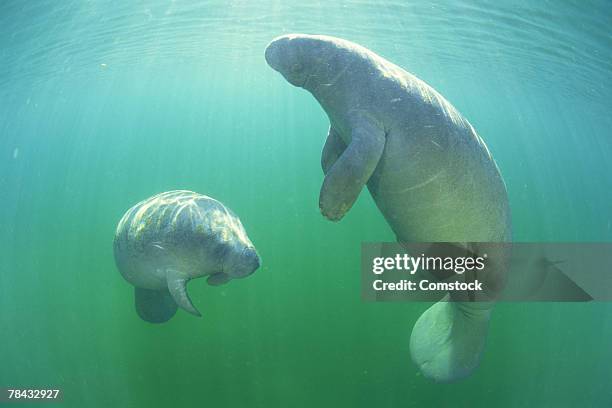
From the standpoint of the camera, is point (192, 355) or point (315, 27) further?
point (315, 27)

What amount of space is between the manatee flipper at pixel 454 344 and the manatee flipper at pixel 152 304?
3394 mm

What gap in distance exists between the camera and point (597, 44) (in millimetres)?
11805

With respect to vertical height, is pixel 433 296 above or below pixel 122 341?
above

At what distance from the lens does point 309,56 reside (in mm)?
3029

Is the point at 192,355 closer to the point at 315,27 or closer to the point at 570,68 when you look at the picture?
the point at 315,27

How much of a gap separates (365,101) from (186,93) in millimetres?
37607

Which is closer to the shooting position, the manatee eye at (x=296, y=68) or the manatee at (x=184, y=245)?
the manatee eye at (x=296, y=68)

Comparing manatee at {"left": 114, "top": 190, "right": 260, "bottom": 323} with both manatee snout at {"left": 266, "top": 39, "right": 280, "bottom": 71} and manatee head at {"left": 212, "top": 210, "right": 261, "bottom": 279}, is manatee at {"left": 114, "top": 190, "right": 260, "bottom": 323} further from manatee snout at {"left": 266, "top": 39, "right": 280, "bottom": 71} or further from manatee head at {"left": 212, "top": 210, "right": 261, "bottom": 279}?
manatee snout at {"left": 266, "top": 39, "right": 280, "bottom": 71}

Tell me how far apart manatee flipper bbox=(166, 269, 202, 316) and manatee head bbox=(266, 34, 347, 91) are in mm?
2379

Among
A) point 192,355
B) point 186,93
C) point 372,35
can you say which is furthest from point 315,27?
point 186,93

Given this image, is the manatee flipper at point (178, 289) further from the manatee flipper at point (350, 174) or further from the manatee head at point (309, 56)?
the manatee head at point (309, 56)

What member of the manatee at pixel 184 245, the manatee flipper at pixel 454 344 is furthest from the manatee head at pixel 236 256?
the manatee flipper at pixel 454 344

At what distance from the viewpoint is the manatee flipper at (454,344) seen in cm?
376

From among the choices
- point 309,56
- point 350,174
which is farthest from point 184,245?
point 309,56
